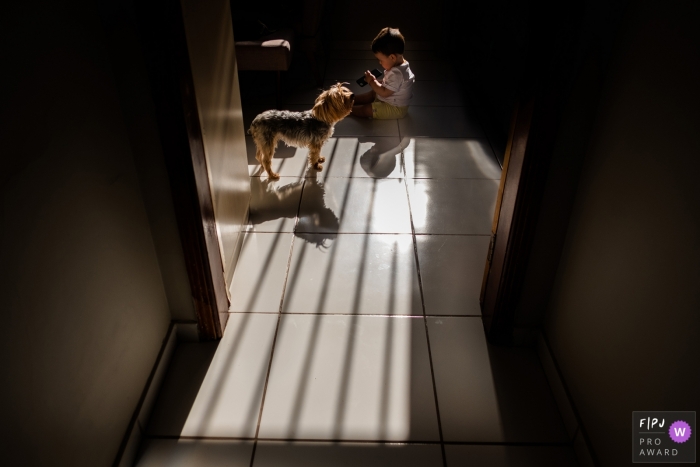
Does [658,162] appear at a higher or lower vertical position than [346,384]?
higher

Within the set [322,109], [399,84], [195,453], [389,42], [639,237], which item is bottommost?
[195,453]

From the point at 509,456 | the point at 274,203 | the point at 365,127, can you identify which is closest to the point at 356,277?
the point at 274,203

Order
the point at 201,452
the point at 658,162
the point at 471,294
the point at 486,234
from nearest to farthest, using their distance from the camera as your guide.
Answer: the point at 658,162
the point at 201,452
the point at 471,294
the point at 486,234

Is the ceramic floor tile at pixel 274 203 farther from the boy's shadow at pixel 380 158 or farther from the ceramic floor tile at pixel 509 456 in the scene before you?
the ceramic floor tile at pixel 509 456

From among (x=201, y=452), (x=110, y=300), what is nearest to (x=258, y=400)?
(x=201, y=452)

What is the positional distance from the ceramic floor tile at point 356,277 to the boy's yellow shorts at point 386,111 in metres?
1.46

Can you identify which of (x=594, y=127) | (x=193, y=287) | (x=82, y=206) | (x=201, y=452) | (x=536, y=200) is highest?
(x=594, y=127)

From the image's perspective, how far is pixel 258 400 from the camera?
65.9 inches

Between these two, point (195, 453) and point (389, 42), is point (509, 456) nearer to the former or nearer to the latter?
point (195, 453)

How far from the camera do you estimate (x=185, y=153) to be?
59.2 inches

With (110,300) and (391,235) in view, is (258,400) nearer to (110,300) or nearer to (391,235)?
(110,300)

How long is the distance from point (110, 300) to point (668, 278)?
55.2 inches

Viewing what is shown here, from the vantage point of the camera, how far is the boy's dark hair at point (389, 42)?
11.1 feet

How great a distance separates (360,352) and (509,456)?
23.9 inches
